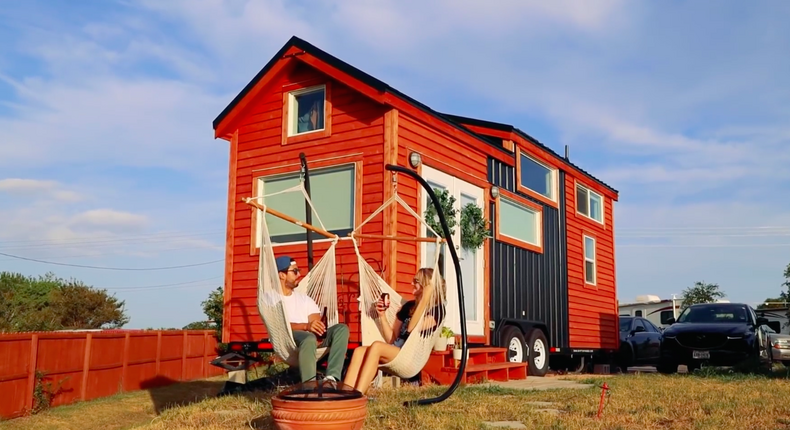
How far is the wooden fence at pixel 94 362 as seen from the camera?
37.1 feet

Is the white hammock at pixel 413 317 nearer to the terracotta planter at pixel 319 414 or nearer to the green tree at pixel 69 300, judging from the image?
the terracotta planter at pixel 319 414

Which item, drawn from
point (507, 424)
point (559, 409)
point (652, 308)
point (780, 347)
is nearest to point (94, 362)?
point (559, 409)

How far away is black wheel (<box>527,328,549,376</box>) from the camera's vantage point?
12.1 meters

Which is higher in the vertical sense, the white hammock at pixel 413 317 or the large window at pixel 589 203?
the large window at pixel 589 203

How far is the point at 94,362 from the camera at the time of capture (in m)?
13.2

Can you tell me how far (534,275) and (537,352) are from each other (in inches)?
51.0

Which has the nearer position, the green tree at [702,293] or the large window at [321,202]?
the large window at [321,202]

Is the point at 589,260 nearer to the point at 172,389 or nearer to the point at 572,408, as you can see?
the point at 172,389

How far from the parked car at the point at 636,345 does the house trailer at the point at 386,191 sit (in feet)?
11.7

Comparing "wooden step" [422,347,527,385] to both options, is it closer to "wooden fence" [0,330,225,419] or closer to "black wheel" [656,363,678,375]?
"black wheel" [656,363,678,375]

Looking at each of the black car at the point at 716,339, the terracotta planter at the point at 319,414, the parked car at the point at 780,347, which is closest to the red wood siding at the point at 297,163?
the terracotta planter at the point at 319,414

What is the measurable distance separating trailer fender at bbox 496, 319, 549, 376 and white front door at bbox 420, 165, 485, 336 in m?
0.63

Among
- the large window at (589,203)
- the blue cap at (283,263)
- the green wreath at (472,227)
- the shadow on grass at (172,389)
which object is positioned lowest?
the shadow on grass at (172,389)

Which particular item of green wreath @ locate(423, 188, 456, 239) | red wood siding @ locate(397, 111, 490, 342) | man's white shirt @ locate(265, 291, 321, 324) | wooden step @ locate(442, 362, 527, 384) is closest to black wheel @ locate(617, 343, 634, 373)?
red wood siding @ locate(397, 111, 490, 342)
